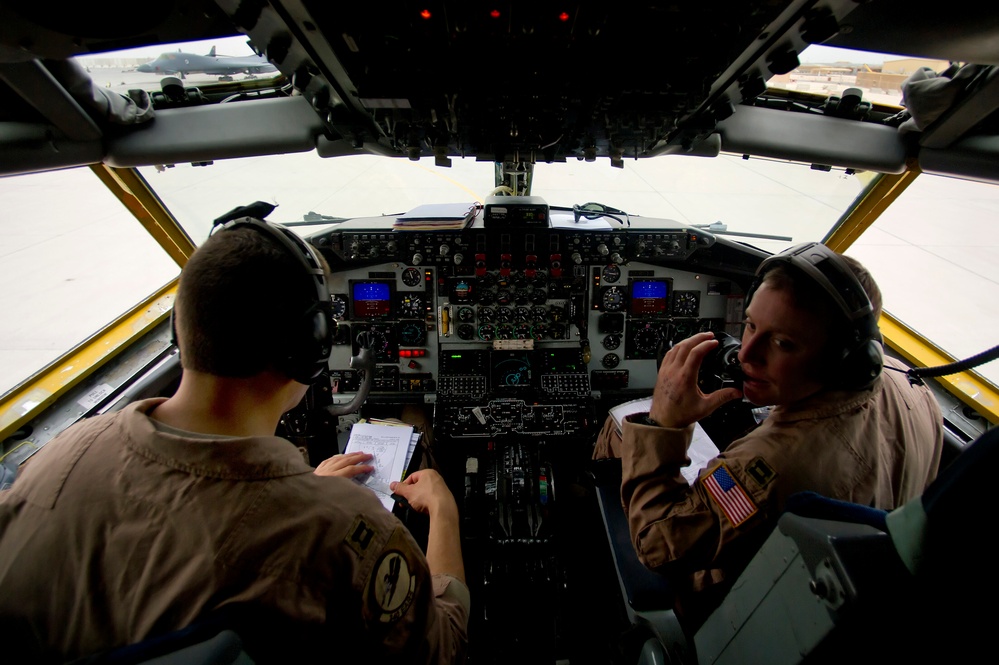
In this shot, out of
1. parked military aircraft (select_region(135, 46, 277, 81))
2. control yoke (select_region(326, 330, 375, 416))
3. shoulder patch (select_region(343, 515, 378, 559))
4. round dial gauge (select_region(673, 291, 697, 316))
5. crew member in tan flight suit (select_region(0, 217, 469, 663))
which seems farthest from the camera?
round dial gauge (select_region(673, 291, 697, 316))

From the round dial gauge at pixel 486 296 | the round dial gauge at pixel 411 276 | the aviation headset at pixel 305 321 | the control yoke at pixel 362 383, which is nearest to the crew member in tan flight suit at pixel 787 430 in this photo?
the aviation headset at pixel 305 321

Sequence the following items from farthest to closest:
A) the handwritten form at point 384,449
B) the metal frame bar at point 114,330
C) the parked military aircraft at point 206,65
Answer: the metal frame bar at point 114,330 < the parked military aircraft at point 206,65 < the handwritten form at point 384,449

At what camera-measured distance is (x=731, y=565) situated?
3.80ft

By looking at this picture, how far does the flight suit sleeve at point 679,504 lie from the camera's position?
107cm

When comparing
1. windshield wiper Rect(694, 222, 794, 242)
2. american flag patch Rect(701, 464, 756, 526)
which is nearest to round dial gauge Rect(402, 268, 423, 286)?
windshield wiper Rect(694, 222, 794, 242)

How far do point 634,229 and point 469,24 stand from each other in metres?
1.87

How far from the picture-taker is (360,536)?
82cm

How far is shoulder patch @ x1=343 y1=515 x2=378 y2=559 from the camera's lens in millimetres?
805

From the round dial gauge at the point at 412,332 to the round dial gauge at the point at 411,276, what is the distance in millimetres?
265

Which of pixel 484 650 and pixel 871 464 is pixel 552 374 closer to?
pixel 484 650

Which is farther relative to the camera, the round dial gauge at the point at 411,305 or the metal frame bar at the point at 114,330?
the round dial gauge at the point at 411,305

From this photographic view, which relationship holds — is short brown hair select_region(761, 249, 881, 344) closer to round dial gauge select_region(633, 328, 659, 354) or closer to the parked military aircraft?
round dial gauge select_region(633, 328, 659, 354)

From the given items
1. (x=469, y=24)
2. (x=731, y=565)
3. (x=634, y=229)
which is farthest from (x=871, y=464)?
(x=634, y=229)

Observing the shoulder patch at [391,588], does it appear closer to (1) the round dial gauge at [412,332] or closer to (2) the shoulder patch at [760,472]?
(2) the shoulder patch at [760,472]
